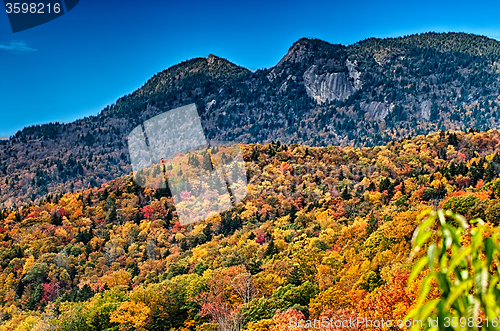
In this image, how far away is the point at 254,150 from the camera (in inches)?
6220

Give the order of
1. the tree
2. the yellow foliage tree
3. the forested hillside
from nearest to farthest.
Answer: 1. the tree
2. the forested hillside
3. the yellow foliage tree

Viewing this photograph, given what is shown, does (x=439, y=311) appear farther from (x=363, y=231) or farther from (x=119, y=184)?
(x=119, y=184)

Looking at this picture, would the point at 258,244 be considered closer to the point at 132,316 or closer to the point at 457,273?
the point at 132,316

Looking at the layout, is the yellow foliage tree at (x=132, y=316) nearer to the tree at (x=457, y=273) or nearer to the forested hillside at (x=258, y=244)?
the forested hillside at (x=258, y=244)

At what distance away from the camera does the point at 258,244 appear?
7844cm

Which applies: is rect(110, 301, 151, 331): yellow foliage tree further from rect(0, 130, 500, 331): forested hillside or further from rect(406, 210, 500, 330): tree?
rect(406, 210, 500, 330): tree

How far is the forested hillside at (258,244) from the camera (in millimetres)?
41062

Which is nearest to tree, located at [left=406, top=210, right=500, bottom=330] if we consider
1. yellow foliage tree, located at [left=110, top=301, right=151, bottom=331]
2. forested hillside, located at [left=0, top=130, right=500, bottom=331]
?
forested hillside, located at [left=0, top=130, right=500, bottom=331]

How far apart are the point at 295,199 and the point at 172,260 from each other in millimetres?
41831

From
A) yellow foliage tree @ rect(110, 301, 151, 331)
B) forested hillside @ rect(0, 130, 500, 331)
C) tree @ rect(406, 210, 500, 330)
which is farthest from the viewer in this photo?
yellow foliage tree @ rect(110, 301, 151, 331)

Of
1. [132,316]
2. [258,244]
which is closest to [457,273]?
[132,316]

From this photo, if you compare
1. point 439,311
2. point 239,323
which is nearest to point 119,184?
point 239,323

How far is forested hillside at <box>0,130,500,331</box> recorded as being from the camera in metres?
41.1

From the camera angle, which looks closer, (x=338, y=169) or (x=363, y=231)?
(x=363, y=231)
